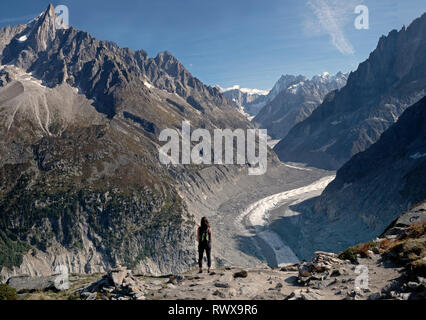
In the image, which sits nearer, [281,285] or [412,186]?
[281,285]

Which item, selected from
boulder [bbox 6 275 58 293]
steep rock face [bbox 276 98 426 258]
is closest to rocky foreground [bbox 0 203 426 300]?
boulder [bbox 6 275 58 293]

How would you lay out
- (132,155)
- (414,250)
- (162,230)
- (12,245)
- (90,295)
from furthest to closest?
(132,155), (162,230), (12,245), (90,295), (414,250)

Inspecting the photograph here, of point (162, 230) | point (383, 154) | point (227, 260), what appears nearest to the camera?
point (227, 260)

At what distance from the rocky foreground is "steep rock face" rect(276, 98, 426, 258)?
122165 mm

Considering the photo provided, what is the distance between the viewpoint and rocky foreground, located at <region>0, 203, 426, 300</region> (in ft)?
61.5

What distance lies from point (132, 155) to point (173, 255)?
8528 cm

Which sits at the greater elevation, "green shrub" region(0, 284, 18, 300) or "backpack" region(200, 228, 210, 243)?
"backpack" region(200, 228, 210, 243)

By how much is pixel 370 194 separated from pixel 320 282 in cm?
15254

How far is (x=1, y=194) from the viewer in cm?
14062

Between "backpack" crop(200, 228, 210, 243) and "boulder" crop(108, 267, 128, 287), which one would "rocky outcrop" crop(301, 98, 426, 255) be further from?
"boulder" crop(108, 267, 128, 287)

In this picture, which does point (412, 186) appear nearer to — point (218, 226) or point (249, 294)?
point (218, 226)

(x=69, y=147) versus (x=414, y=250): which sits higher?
(x=69, y=147)

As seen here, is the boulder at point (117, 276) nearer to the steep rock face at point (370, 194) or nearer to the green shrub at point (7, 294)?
the green shrub at point (7, 294)
